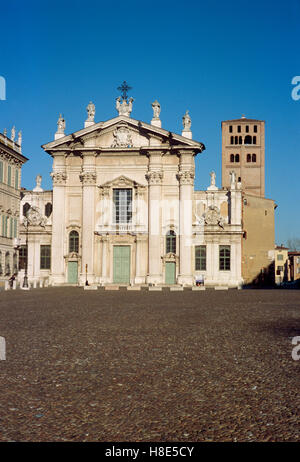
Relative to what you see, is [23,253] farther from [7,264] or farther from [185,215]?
[185,215]

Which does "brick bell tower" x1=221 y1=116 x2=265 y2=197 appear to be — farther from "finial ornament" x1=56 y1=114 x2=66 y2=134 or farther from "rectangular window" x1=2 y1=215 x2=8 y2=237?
"rectangular window" x1=2 y1=215 x2=8 y2=237

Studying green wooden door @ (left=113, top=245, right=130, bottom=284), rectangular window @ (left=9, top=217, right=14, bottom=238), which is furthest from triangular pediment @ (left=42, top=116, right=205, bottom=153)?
green wooden door @ (left=113, top=245, right=130, bottom=284)

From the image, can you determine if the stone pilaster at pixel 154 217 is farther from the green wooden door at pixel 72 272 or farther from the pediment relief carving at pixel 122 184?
the green wooden door at pixel 72 272

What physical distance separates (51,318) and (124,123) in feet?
108

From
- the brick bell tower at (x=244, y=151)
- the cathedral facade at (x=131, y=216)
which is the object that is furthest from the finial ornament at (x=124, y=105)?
the brick bell tower at (x=244, y=151)

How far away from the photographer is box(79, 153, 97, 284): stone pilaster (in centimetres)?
4525

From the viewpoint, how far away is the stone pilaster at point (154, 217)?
1756 inches

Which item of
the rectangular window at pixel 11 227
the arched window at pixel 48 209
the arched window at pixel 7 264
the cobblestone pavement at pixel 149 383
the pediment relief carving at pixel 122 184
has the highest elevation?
the pediment relief carving at pixel 122 184

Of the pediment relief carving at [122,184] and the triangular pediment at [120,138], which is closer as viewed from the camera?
the triangular pediment at [120,138]

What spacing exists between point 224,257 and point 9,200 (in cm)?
1855

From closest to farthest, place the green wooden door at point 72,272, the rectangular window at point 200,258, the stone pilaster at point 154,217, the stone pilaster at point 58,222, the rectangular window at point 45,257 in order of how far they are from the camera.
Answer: the stone pilaster at point 154,217 → the stone pilaster at point 58,222 → the green wooden door at point 72,272 → the rectangular window at point 200,258 → the rectangular window at point 45,257

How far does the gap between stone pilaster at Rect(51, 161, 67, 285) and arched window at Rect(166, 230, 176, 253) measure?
29.0 feet

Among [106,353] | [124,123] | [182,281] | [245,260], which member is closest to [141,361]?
[106,353]

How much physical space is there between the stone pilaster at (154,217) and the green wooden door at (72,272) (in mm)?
6255
